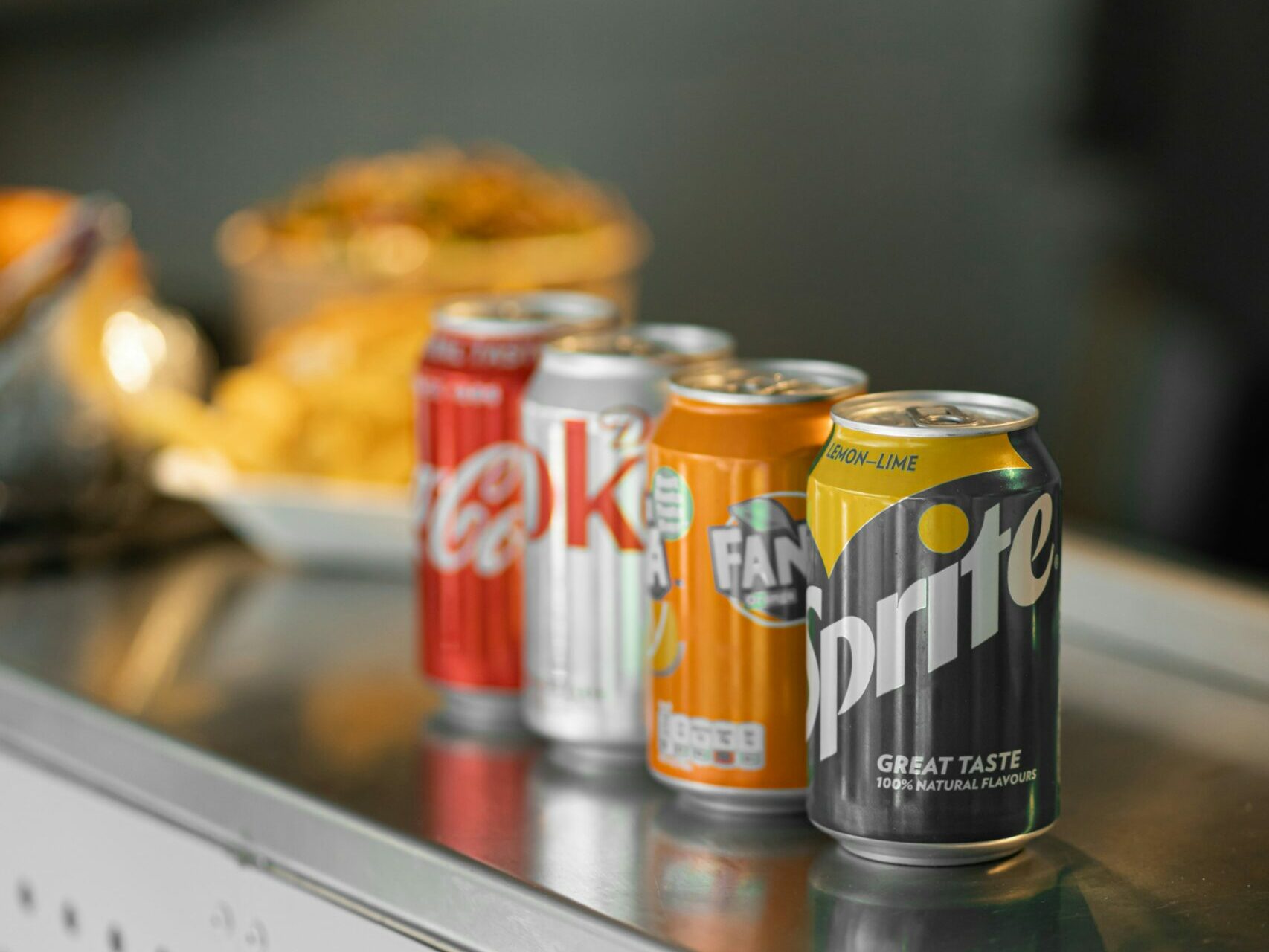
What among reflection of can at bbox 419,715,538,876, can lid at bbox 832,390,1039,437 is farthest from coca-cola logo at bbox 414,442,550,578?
can lid at bbox 832,390,1039,437

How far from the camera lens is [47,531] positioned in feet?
4.65

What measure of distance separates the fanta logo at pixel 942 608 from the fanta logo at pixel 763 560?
0.04 m

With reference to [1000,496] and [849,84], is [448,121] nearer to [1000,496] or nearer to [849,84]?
[849,84]

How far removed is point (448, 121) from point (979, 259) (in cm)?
112

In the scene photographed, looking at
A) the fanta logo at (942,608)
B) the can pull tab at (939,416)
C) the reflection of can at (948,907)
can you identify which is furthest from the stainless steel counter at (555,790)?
the can pull tab at (939,416)

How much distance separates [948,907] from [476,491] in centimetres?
38

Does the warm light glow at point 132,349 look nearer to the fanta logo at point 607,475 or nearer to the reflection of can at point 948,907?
the fanta logo at point 607,475

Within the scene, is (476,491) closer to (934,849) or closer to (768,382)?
(768,382)

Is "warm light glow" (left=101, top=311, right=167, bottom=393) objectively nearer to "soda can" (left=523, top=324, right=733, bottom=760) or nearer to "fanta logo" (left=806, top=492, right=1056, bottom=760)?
"soda can" (left=523, top=324, right=733, bottom=760)

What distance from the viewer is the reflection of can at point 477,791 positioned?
2.74ft

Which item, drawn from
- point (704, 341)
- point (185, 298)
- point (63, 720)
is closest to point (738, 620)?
point (704, 341)

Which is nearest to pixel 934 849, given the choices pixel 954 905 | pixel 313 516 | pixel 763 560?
pixel 954 905

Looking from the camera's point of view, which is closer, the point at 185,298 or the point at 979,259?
the point at 185,298

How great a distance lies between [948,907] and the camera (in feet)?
2.41
